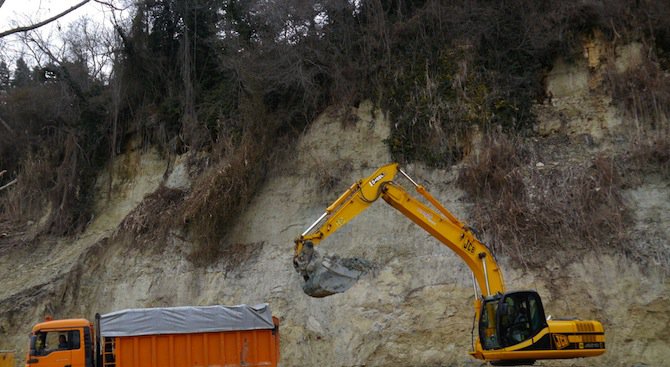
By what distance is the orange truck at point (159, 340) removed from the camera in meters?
13.9

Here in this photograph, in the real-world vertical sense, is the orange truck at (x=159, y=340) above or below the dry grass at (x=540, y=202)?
below

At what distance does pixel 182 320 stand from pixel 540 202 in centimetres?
1004

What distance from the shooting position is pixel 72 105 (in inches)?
1108

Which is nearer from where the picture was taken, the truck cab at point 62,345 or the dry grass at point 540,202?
the truck cab at point 62,345

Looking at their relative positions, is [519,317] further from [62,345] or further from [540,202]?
[62,345]

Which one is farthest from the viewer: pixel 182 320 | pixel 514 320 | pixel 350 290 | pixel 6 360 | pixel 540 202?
pixel 350 290

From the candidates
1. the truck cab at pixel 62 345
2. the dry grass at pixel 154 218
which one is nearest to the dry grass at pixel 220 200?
the dry grass at pixel 154 218

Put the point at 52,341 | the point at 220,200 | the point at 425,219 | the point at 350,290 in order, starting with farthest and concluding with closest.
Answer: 1. the point at 220,200
2. the point at 350,290
3. the point at 52,341
4. the point at 425,219

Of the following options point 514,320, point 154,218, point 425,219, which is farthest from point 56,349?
point 154,218

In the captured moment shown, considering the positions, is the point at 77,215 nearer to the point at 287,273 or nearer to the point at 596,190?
the point at 287,273

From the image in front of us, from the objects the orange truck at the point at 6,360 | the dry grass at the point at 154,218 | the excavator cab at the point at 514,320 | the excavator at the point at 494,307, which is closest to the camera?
the excavator at the point at 494,307

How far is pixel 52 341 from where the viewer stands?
1405 cm

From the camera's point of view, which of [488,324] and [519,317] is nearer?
[519,317]

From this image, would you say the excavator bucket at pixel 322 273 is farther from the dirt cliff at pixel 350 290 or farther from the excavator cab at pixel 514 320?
the dirt cliff at pixel 350 290
